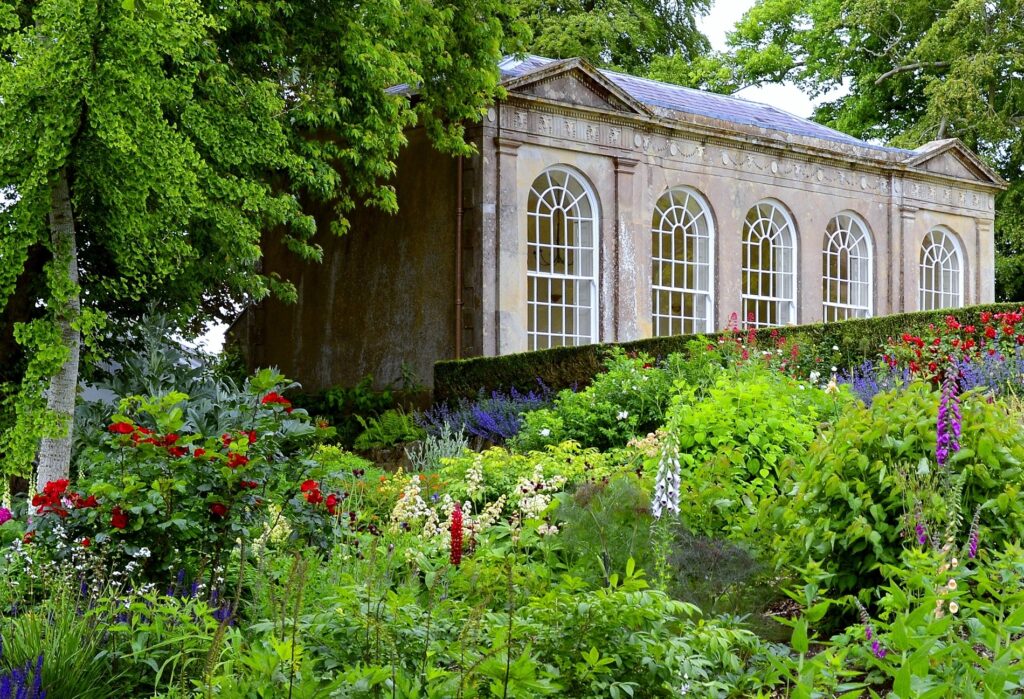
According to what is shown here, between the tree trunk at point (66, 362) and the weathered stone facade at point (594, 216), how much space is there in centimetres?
683

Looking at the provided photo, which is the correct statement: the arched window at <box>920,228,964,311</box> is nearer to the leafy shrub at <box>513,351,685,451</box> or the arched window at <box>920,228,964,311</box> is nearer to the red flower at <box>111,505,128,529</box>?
the leafy shrub at <box>513,351,685,451</box>

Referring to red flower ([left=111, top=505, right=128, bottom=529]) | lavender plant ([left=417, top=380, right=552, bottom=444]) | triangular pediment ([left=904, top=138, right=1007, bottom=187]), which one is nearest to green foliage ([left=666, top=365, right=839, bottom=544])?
red flower ([left=111, top=505, right=128, bottom=529])

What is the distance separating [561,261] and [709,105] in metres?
5.14

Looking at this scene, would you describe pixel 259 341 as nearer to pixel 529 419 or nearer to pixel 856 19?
pixel 529 419

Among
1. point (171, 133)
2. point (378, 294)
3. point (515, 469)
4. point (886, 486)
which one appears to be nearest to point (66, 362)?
point (171, 133)

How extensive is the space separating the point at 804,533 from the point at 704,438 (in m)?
1.77

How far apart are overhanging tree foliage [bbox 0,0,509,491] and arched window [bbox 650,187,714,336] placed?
12.6 feet

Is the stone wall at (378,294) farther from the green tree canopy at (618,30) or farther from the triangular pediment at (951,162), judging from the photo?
the triangular pediment at (951,162)

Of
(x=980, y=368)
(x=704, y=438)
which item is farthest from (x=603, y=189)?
(x=704, y=438)

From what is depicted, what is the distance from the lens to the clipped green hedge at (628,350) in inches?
538

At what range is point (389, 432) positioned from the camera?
15.4 meters

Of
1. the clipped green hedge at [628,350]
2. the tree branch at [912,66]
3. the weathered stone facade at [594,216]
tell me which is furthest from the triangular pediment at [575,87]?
the tree branch at [912,66]

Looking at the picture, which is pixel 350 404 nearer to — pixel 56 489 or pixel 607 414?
pixel 607 414

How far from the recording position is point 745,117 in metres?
20.5
